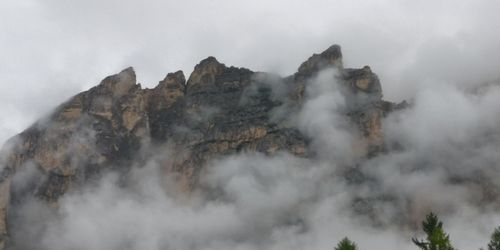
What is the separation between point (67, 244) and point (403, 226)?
3735 inches

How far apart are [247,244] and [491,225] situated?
220 feet

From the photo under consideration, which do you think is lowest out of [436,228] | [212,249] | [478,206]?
[436,228]

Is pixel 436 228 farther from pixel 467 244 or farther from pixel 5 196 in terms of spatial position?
pixel 5 196

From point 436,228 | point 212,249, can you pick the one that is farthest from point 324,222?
point 436,228

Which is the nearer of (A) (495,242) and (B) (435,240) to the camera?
(B) (435,240)

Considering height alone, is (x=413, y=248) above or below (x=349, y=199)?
below

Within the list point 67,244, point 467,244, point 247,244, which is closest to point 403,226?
point 467,244

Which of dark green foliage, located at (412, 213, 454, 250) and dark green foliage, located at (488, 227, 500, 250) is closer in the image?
dark green foliage, located at (412, 213, 454, 250)

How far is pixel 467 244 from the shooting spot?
195000 millimetres

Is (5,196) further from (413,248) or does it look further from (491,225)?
(491,225)

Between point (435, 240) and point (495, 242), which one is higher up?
point (495, 242)

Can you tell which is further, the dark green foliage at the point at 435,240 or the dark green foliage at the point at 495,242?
the dark green foliage at the point at 495,242

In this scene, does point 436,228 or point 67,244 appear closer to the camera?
point 436,228

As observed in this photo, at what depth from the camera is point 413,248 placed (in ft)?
640
